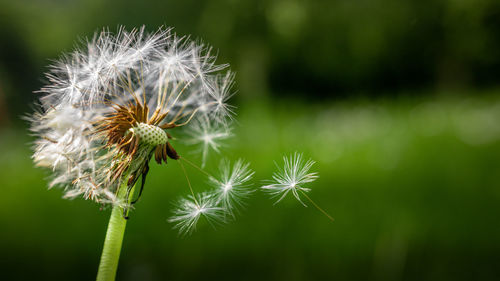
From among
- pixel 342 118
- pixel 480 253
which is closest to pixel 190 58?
pixel 480 253

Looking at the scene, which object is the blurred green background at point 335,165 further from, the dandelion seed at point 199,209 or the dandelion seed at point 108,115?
the dandelion seed at point 199,209

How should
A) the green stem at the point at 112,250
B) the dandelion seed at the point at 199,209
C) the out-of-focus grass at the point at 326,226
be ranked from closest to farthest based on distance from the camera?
the green stem at the point at 112,250, the dandelion seed at the point at 199,209, the out-of-focus grass at the point at 326,226

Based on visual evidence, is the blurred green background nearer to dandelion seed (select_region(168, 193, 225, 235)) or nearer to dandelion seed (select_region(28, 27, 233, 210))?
dandelion seed (select_region(28, 27, 233, 210))

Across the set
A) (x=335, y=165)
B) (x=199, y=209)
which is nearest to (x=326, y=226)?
(x=335, y=165)

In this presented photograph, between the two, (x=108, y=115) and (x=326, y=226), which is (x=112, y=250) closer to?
(x=108, y=115)

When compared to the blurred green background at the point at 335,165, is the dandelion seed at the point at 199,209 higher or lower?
lower

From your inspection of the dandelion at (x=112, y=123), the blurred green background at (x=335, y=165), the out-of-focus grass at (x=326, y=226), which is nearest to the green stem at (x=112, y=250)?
the dandelion at (x=112, y=123)

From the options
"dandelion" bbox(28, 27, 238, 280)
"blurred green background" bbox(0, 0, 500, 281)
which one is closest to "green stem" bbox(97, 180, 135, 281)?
"dandelion" bbox(28, 27, 238, 280)
